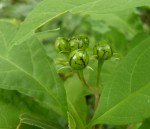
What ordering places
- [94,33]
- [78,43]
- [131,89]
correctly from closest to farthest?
[131,89] → [78,43] → [94,33]

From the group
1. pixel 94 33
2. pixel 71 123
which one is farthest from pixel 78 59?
pixel 94 33

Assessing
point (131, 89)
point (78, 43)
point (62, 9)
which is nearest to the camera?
point (62, 9)

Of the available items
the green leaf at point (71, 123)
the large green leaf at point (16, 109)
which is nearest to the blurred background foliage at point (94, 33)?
the large green leaf at point (16, 109)

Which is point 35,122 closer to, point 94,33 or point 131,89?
point 131,89

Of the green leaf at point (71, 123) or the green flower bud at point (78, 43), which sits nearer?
the green leaf at point (71, 123)

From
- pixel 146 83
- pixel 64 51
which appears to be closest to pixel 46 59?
pixel 64 51

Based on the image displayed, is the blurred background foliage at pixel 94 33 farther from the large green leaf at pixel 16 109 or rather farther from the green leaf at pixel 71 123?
the green leaf at pixel 71 123
